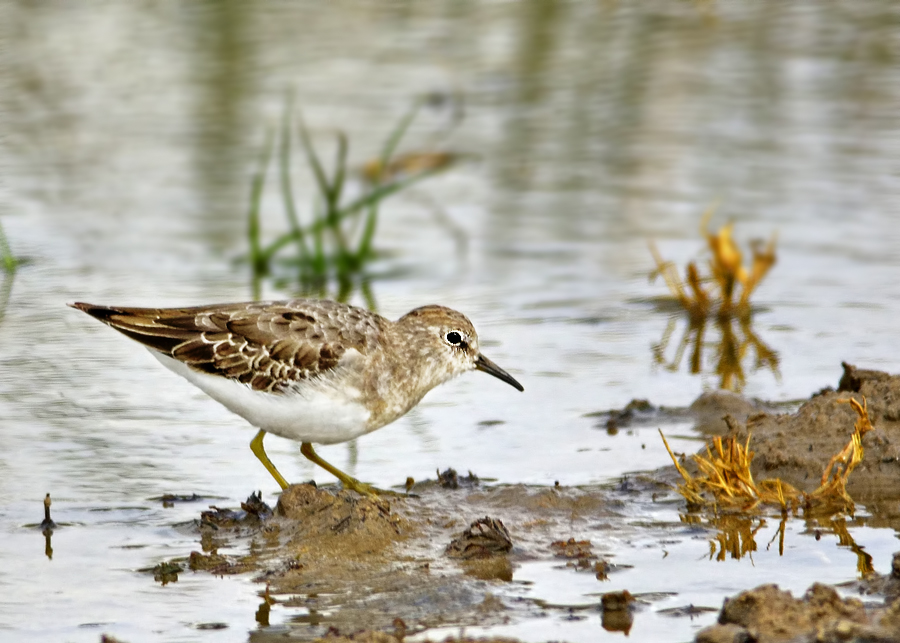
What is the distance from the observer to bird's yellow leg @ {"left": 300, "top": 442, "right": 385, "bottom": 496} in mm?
7281

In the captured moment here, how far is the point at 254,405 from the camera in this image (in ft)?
23.8

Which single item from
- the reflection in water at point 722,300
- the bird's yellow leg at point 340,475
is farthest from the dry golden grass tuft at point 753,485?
the reflection in water at point 722,300

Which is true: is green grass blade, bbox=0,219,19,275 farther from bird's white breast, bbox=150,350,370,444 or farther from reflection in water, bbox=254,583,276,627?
reflection in water, bbox=254,583,276,627

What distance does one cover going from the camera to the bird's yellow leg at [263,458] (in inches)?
292

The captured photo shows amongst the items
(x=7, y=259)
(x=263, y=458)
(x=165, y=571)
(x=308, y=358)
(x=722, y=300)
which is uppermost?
(x=308, y=358)

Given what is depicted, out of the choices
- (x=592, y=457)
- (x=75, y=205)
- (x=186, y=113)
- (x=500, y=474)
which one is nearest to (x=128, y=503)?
(x=500, y=474)

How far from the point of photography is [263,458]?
7.54 m

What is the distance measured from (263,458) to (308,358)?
0.68 metres

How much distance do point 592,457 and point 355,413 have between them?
1.51 metres

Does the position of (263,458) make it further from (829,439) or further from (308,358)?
(829,439)

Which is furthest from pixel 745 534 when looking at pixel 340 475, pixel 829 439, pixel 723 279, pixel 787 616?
pixel 723 279

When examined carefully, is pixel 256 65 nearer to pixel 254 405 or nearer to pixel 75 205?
pixel 75 205

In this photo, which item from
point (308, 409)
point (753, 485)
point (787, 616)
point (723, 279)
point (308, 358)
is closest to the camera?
point (787, 616)

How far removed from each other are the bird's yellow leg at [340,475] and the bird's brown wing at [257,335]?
59 centimetres
